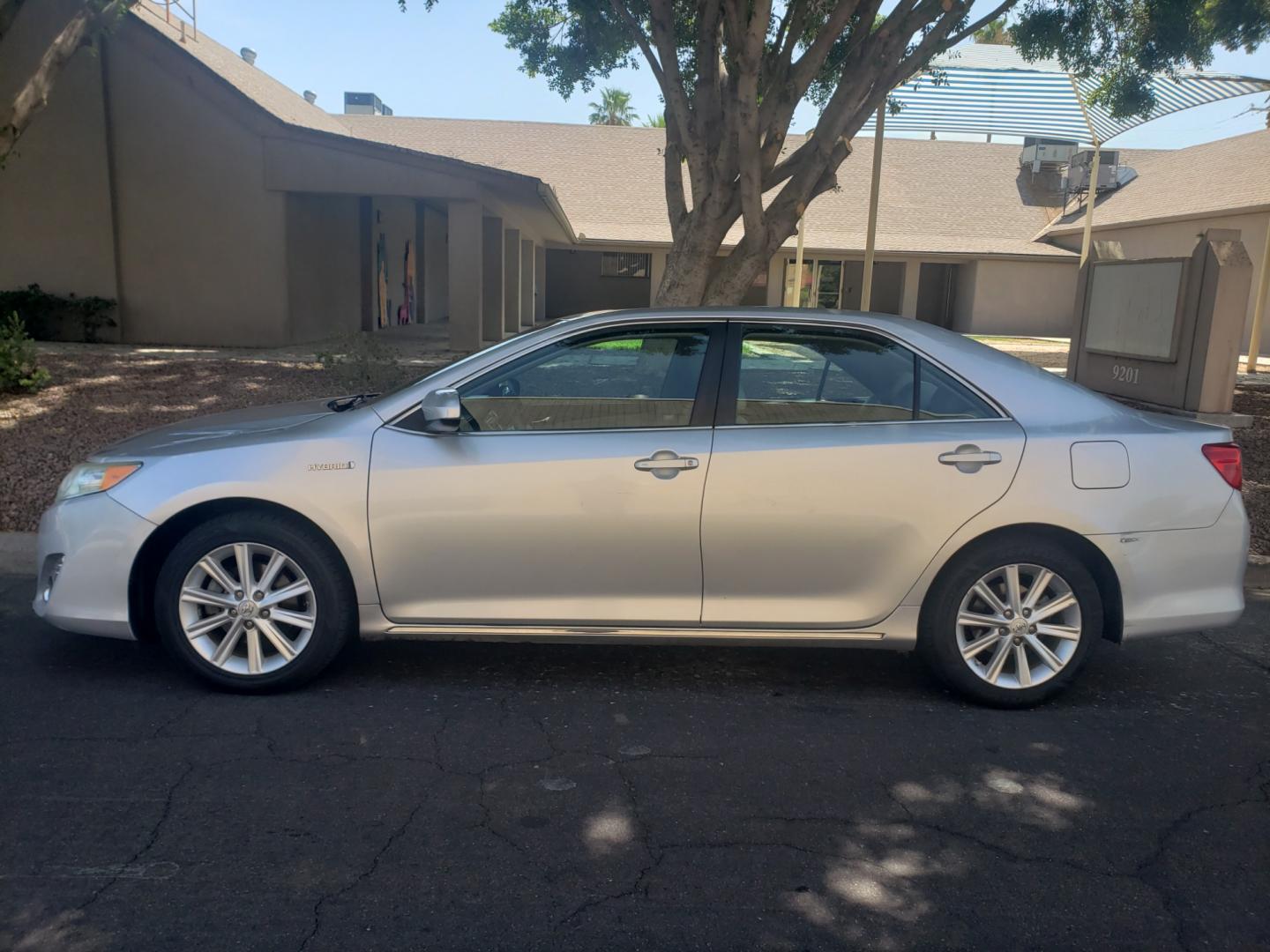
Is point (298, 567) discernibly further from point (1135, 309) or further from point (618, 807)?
point (1135, 309)

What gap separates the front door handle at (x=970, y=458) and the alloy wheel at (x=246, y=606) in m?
2.68

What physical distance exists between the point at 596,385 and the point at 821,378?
0.99 m

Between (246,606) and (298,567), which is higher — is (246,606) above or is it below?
below

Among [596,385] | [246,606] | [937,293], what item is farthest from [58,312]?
[937,293]

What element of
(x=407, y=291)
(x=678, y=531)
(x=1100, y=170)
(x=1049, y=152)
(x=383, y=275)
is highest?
(x=1049, y=152)

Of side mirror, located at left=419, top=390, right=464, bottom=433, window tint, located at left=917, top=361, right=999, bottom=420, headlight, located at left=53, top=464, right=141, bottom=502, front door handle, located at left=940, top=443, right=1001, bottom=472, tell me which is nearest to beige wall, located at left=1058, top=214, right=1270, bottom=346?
window tint, located at left=917, top=361, right=999, bottom=420

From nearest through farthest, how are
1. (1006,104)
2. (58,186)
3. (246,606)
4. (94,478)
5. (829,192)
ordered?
(246,606), (94,478), (58,186), (1006,104), (829,192)

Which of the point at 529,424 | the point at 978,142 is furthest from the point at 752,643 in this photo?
the point at 978,142

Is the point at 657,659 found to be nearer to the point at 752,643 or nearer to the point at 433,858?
the point at 752,643

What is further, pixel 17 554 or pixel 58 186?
pixel 58 186

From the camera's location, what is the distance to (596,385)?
15.5ft

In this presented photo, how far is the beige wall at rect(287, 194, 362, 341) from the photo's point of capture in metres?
17.8

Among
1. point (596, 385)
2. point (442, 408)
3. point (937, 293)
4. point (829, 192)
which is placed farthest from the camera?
point (937, 293)

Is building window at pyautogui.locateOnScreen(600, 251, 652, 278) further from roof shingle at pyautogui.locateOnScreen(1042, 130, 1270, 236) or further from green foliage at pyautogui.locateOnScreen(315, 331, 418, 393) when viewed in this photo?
green foliage at pyautogui.locateOnScreen(315, 331, 418, 393)
